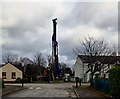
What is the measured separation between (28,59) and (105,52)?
68.2 meters

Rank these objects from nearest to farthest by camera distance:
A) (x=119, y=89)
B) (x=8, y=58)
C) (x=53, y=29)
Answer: (x=119, y=89), (x=53, y=29), (x=8, y=58)

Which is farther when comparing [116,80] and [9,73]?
[9,73]

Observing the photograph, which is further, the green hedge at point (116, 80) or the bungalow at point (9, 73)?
the bungalow at point (9, 73)

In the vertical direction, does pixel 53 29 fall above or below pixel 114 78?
above

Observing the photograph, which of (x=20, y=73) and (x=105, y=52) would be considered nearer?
(x=105, y=52)

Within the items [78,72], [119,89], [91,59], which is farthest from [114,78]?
[78,72]

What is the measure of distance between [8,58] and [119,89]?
317ft

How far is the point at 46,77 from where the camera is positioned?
81625 millimetres

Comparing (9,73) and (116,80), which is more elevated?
(116,80)

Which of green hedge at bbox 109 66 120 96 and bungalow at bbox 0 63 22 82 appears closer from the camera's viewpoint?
green hedge at bbox 109 66 120 96

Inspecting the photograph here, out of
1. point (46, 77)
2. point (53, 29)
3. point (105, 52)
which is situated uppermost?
point (53, 29)

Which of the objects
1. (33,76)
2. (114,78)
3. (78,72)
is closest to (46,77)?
(33,76)

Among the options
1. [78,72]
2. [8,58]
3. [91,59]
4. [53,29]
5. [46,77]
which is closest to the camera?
[91,59]

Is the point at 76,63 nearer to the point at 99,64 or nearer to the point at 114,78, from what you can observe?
the point at 99,64
